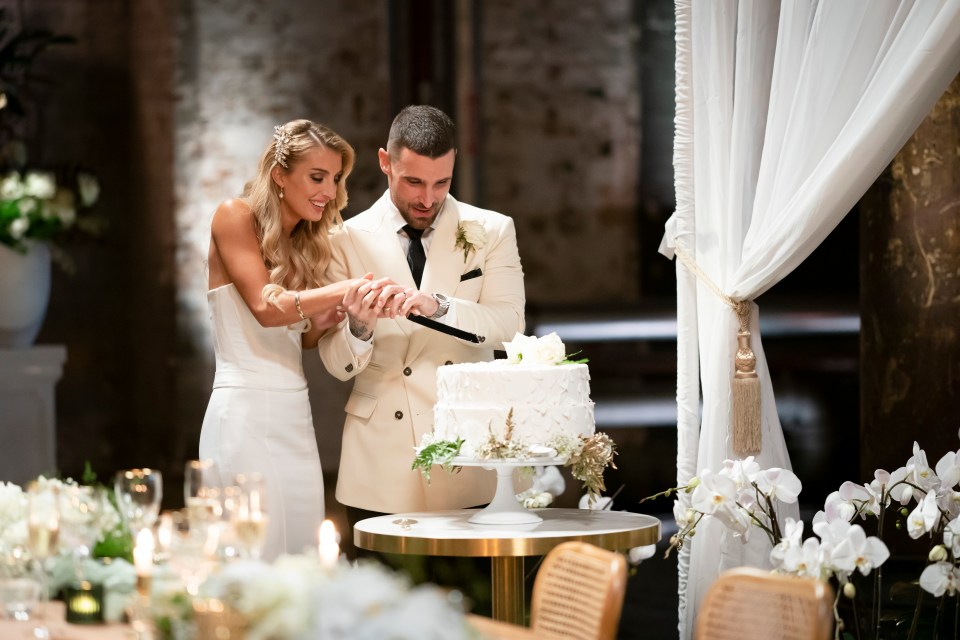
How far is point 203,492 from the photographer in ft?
8.77

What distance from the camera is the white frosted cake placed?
11.5 feet

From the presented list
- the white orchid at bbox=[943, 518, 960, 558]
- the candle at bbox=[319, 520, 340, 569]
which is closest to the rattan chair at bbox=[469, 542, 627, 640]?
the candle at bbox=[319, 520, 340, 569]

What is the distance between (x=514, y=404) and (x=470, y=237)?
0.67 metres

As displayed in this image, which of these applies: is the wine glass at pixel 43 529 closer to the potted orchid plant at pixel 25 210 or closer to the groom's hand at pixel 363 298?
the groom's hand at pixel 363 298

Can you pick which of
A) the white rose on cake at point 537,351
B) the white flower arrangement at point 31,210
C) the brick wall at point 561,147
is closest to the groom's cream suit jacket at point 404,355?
the white rose on cake at point 537,351

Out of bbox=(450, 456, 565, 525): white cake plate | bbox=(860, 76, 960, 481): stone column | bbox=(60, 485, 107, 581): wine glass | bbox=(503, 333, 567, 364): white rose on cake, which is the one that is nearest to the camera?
bbox=(60, 485, 107, 581): wine glass

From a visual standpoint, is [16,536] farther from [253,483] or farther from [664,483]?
[664,483]

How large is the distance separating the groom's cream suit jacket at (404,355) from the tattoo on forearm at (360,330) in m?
0.04

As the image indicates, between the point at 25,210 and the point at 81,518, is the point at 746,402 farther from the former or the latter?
the point at 25,210

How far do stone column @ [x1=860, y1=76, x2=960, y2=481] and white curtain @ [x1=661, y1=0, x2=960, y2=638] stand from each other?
810 mm

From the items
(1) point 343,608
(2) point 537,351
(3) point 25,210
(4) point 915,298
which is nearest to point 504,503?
(2) point 537,351

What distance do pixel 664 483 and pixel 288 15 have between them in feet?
11.6

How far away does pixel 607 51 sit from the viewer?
790cm

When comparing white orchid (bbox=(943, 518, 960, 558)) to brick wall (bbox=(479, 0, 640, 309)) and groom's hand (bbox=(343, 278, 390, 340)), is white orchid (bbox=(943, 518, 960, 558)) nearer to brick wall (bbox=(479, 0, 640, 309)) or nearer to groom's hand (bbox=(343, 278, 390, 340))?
groom's hand (bbox=(343, 278, 390, 340))
